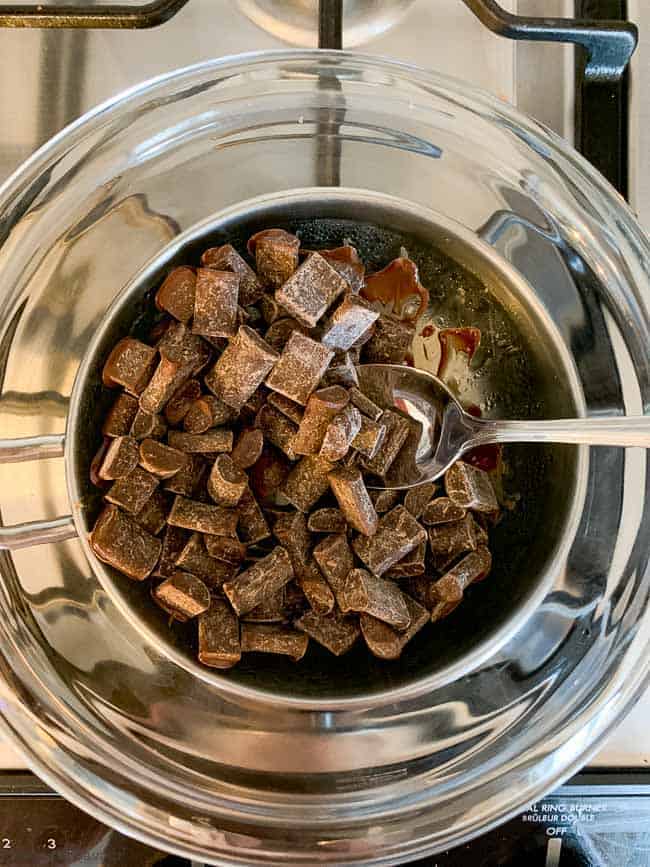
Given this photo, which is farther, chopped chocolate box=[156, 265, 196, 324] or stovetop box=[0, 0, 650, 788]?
stovetop box=[0, 0, 650, 788]

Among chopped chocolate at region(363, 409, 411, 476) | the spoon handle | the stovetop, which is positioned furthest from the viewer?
the stovetop

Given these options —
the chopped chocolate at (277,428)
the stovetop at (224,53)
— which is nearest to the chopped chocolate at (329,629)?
the chopped chocolate at (277,428)

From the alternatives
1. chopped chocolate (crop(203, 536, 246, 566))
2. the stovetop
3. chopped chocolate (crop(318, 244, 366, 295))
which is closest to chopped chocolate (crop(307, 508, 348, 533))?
chopped chocolate (crop(203, 536, 246, 566))

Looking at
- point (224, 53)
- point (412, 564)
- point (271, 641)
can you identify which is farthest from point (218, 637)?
point (224, 53)

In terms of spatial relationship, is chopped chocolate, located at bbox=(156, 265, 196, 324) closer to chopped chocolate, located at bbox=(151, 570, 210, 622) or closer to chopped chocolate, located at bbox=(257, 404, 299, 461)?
chopped chocolate, located at bbox=(257, 404, 299, 461)

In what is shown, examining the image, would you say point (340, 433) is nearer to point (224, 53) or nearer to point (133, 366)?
point (133, 366)

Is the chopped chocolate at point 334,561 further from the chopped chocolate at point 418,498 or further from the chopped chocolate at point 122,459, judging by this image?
the chopped chocolate at point 122,459
